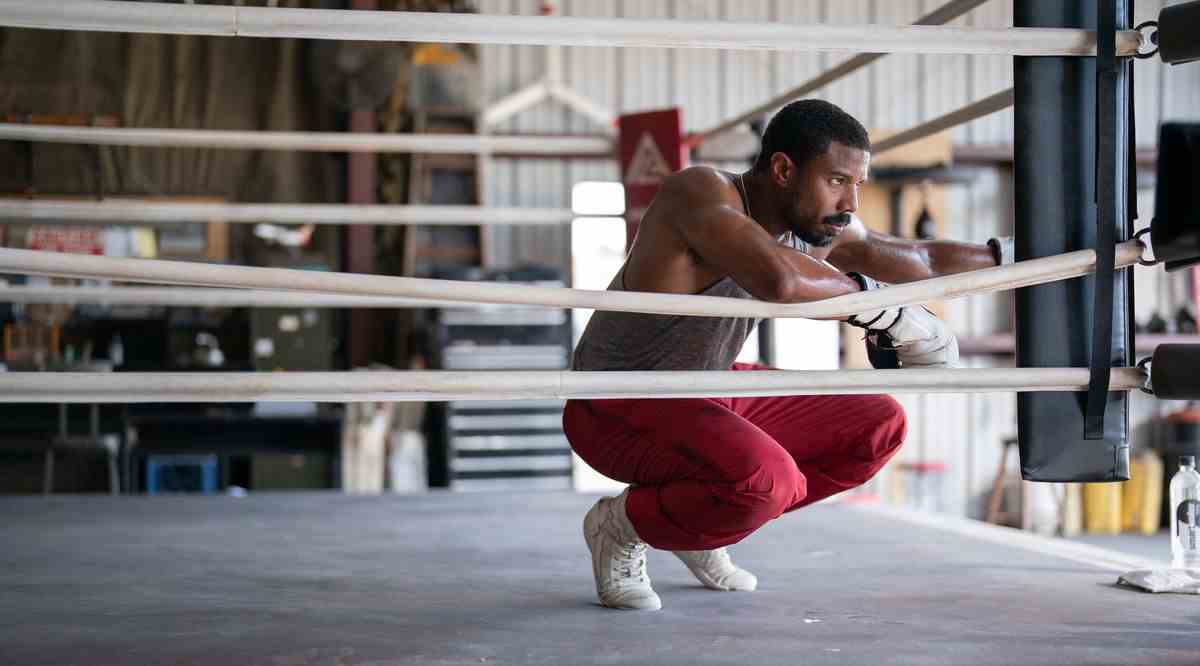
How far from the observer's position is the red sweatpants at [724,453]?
1928mm

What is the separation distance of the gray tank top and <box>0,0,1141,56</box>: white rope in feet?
1.61

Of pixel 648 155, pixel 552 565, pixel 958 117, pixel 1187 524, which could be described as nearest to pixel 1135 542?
pixel 648 155

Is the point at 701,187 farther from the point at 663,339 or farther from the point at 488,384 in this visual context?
the point at 488,384

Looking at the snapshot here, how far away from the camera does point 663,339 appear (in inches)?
83.0

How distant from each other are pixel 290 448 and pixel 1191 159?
5785 millimetres

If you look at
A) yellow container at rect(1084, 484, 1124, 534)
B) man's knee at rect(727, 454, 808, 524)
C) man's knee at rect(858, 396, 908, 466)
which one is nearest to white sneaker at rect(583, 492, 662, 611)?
man's knee at rect(727, 454, 808, 524)

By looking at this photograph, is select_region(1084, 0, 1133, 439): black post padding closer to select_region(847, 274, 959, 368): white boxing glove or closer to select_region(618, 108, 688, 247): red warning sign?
select_region(847, 274, 959, 368): white boxing glove

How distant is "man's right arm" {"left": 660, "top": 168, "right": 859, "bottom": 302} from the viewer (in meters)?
1.67

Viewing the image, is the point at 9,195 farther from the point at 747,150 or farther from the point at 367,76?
the point at 747,150

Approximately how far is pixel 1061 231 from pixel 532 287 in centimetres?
79

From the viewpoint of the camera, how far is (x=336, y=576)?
239 centimetres

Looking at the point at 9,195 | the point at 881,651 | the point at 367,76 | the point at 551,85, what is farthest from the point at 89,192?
the point at 881,651

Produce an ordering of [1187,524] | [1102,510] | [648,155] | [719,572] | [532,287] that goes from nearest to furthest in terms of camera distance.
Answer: [532,287] < [719,572] < [1187,524] < [648,155] < [1102,510]

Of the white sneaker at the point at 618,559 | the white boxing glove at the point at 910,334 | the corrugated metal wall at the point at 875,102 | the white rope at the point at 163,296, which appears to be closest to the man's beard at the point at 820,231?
the white boxing glove at the point at 910,334
